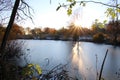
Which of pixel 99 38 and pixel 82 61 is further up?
pixel 99 38

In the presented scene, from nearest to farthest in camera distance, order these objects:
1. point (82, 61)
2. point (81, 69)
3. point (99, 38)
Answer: point (81, 69)
point (82, 61)
point (99, 38)

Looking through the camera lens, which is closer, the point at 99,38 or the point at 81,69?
the point at 81,69

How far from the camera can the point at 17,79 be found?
3178 millimetres

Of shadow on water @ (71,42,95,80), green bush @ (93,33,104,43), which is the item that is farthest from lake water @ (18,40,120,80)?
green bush @ (93,33,104,43)

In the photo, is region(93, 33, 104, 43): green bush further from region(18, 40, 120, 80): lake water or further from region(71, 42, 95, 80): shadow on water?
region(71, 42, 95, 80): shadow on water

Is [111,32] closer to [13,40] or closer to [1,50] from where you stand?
[13,40]

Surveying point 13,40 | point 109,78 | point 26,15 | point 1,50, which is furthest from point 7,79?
point 13,40

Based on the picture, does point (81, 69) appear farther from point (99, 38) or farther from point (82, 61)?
point (99, 38)

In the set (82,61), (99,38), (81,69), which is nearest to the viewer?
(81,69)

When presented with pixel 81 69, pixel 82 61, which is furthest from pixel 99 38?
pixel 81 69

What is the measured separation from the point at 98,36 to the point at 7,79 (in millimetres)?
47601

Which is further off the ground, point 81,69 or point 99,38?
point 99,38

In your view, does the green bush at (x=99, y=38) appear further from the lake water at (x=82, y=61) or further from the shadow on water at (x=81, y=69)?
the shadow on water at (x=81, y=69)

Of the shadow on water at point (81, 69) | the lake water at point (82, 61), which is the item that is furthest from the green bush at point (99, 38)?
the shadow on water at point (81, 69)
